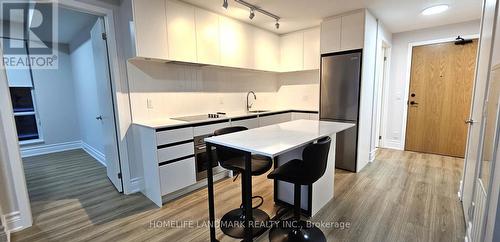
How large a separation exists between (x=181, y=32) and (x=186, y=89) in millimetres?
793

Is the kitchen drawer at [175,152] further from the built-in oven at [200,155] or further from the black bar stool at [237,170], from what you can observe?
the black bar stool at [237,170]

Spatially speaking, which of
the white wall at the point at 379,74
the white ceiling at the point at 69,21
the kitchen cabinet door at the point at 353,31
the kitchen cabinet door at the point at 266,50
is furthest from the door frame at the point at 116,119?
the white wall at the point at 379,74

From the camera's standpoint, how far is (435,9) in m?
2.91

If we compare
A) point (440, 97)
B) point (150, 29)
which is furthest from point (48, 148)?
point (440, 97)

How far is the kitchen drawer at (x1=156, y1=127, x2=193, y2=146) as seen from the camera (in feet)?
7.42

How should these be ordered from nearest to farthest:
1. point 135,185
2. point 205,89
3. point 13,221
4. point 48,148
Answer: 1. point 13,221
2. point 135,185
3. point 205,89
4. point 48,148

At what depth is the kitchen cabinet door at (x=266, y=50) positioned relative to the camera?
3715 mm

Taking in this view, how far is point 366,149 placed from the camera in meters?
3.51

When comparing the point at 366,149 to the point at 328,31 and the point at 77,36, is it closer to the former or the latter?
the point at 328,31

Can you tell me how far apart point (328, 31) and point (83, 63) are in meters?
4.37

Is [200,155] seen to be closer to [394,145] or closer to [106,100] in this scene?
[106,100]

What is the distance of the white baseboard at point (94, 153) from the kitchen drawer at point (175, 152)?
223 cm

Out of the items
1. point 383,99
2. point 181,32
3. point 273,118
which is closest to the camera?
point 181,32

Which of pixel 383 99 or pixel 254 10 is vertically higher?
pixel 254 10
